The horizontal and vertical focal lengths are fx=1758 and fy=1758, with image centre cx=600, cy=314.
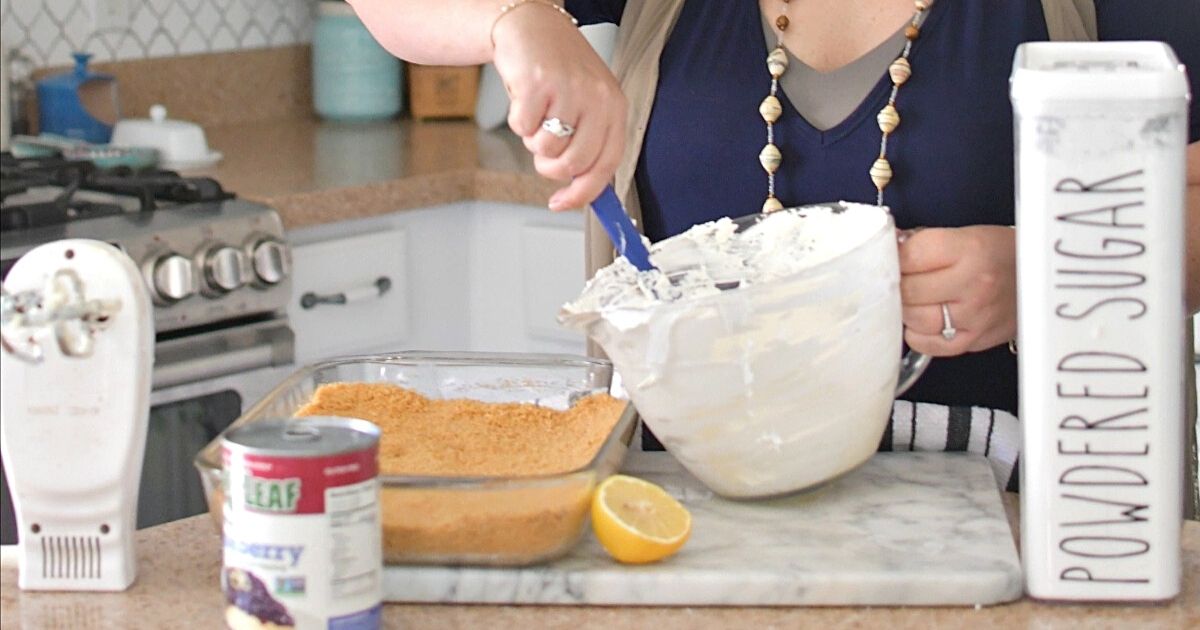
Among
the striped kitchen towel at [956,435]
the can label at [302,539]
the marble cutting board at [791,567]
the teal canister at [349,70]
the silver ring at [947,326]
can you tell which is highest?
the teal canister at [349,70]

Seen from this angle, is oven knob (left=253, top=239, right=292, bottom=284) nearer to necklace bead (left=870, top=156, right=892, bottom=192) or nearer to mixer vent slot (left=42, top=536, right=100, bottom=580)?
necklace bead (left=870, top=156, right=892, bottom=192)

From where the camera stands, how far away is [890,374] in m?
1.13

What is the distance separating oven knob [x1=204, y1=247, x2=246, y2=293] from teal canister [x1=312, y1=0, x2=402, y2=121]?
91cm

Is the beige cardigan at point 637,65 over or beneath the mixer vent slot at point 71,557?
over

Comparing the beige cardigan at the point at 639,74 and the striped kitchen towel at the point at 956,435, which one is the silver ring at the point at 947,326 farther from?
the beige cardigan at the point at 639,74

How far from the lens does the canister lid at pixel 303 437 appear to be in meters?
0.91

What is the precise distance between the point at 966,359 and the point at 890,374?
Answer: 0.35m

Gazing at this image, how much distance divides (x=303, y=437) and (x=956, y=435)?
54 cm

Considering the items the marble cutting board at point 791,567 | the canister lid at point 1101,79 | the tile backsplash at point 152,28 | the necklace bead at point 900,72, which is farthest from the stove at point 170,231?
the canister lid at point 1101,79

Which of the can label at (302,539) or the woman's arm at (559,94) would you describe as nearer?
the can label at (302,539)

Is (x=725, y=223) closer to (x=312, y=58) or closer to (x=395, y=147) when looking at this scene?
(x=395, y=147)

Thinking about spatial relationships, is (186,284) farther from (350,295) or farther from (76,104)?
(76,104)

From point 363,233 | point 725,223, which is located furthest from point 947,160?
point 363,233

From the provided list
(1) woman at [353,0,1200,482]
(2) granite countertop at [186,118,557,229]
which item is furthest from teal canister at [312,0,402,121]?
(1) woman at [353,0,1200,482]
